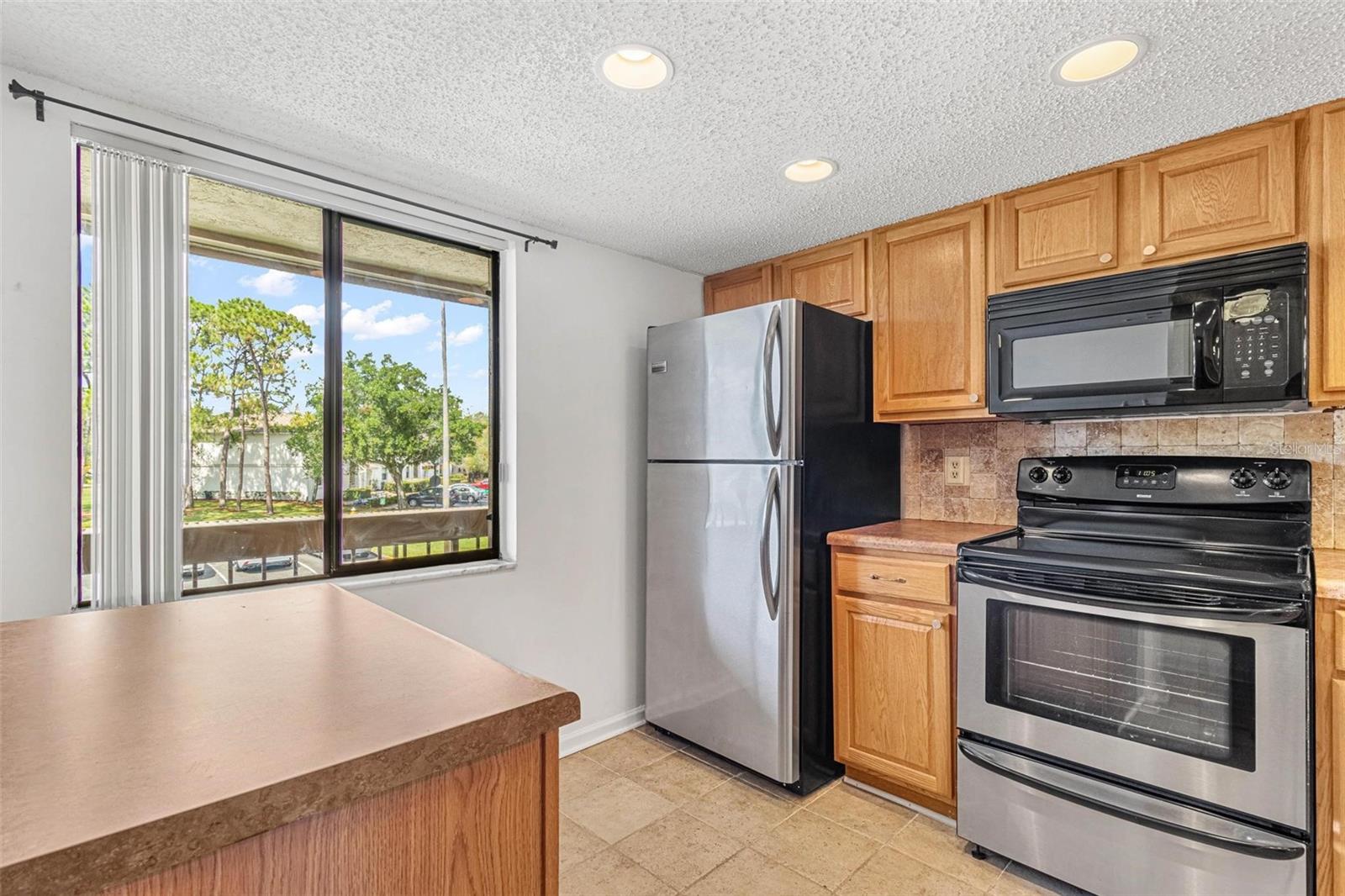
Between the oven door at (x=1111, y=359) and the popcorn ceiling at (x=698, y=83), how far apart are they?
506 mm

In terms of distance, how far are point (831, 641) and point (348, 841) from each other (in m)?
2.10

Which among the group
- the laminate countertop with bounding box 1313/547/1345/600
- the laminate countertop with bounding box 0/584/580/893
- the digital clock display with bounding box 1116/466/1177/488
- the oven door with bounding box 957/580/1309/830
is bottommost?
the oven door with bounding box 957/580/1309/830

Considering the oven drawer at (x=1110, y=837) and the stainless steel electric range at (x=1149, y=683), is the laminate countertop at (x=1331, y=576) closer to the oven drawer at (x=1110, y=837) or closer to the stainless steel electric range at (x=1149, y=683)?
the stainless steel electric range at (x=1149, y=683)

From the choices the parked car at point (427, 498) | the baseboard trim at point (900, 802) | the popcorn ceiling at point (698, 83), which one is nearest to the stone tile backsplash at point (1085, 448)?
the popcorn ceiling at point (698, 83)

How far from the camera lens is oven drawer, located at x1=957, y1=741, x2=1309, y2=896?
1582 mm

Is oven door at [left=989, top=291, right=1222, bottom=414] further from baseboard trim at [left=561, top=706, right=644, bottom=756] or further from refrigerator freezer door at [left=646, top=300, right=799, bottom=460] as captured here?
baseboard trim at [left=561, top=706, right=644, bottom=756]

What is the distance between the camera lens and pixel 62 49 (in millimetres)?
1530

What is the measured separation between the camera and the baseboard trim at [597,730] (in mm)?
2732

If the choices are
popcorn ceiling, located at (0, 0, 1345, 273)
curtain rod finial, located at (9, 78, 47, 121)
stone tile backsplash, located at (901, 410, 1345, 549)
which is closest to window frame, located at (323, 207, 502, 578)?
popcorn ceiling, located at (0, 0, 1345, 273)

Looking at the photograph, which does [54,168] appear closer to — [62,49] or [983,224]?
[62,49]

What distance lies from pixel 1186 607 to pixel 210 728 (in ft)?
6.76

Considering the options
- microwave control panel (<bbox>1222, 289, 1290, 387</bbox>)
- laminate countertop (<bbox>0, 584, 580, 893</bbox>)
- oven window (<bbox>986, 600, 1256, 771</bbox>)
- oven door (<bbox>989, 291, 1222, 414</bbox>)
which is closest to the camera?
laminate countertop (<bbox>0, 584, 580, 893</bbox>)

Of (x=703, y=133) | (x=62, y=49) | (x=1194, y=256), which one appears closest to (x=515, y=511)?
(x=703, y=133)

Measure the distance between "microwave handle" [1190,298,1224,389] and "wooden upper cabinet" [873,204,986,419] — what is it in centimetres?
61
